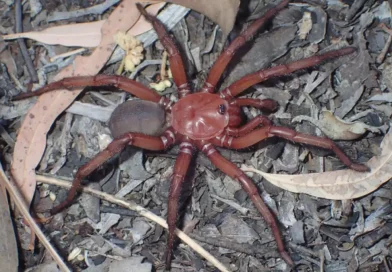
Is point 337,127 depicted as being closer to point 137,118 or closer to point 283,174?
point 283,174

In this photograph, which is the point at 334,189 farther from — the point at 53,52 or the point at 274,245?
Answer: the point at 53,52

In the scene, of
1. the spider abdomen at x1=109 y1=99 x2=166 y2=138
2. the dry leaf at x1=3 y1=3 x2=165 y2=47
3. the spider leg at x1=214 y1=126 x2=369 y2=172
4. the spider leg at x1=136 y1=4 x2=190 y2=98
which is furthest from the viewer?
the dry leaf at x1=3 y1=3 x2=165 y2=47

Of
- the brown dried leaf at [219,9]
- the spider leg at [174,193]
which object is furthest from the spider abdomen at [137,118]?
the brown dried leaf at [219,9]

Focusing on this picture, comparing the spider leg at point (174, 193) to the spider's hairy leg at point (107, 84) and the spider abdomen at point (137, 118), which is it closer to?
the spider abdomen at point (137, 118)

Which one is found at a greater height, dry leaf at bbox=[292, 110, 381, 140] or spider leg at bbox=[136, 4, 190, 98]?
spider leg at bbox=[136, 4, 190, 98]

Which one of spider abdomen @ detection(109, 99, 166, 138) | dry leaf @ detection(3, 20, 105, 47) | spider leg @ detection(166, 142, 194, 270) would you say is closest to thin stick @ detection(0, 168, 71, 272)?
spider leg @ detection(166, 142, 194, 270)

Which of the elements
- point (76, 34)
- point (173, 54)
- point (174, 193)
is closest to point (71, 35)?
point (76, 34)

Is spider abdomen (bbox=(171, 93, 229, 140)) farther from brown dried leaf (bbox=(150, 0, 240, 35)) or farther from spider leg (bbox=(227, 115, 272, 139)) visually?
brown dried leaf (bbox=(150, 0, 240, 35))
